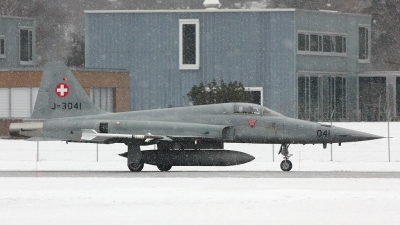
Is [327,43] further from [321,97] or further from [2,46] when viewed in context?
[2,46]

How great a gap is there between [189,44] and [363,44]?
11987 mm

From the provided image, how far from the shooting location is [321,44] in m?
56.0

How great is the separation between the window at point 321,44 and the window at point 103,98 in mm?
10505

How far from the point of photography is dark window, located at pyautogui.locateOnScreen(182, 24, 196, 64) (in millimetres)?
53625

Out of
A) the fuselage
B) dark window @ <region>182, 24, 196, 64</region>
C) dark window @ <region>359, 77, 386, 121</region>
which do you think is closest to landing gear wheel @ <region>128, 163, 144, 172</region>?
the fuselage

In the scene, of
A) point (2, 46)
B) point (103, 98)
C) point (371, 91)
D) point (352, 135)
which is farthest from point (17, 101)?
point (352, 135)

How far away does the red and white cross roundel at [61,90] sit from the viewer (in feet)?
105

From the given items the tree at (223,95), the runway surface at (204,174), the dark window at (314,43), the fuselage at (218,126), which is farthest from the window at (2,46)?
the runway surface at (204,174)

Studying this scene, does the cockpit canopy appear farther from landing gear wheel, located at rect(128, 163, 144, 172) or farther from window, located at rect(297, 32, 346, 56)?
window, located at rect(297, 32, 346, 56)

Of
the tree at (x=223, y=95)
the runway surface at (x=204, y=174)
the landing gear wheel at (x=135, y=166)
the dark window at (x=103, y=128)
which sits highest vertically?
the tree at (x=223, y=95)

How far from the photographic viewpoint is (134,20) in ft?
178

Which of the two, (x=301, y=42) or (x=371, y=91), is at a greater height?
(x=301, y=42)

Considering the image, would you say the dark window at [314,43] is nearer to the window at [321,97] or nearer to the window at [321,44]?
the window at [321,44]

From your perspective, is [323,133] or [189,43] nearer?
[323,133]
